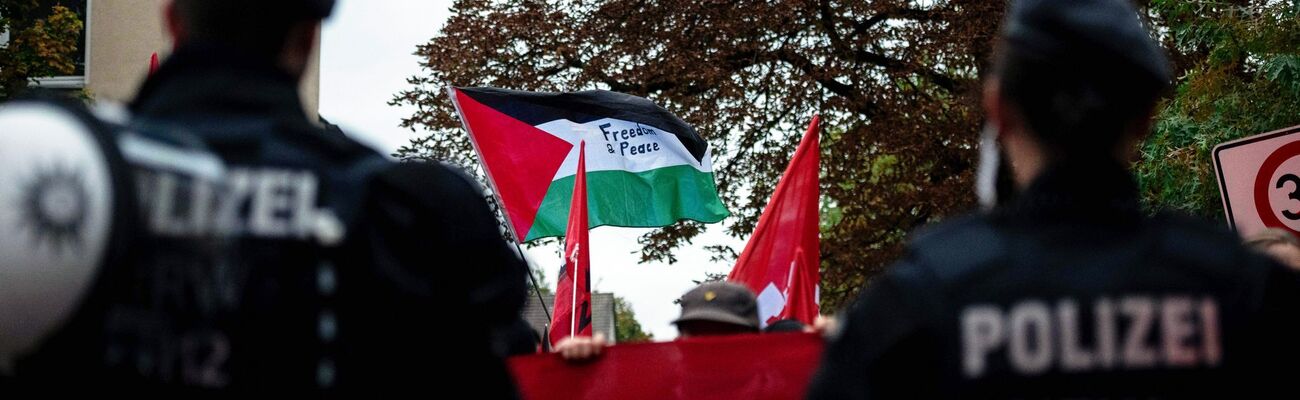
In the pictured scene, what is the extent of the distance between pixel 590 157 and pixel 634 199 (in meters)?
0.49

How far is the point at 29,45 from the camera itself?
18.6m

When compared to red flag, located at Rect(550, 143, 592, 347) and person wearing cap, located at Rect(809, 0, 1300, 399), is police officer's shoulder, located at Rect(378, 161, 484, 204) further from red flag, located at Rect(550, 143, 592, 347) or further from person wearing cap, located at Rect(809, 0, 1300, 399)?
red flag, located at Rect(550, 143, 592, 347)

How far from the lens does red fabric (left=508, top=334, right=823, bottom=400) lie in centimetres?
555

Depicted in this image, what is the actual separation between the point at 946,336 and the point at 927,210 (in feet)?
52.1

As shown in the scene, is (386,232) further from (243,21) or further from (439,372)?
(243,21)

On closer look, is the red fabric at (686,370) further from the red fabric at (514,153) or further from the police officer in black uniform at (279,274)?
the red fabric at (514,153)

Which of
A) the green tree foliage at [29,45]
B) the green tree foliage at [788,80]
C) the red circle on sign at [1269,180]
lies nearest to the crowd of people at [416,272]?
the red circle on sign at [1269,180]

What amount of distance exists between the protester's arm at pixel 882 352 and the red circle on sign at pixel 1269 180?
531cm

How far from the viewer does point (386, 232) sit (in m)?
2.10

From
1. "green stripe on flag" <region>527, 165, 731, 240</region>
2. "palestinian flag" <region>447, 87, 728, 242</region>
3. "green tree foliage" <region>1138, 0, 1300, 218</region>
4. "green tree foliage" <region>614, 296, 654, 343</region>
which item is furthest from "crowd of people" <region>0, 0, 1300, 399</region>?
"green tree foliage" <region>614, 296, 654, 343</region>

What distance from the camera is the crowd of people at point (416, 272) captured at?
6.63 ft

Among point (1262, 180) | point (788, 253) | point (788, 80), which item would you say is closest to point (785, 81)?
point (788, 80)

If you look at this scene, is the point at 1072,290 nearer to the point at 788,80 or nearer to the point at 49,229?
the point at 49,229

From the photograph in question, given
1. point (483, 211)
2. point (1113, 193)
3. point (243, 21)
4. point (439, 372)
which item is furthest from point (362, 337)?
point (1113, 193)
